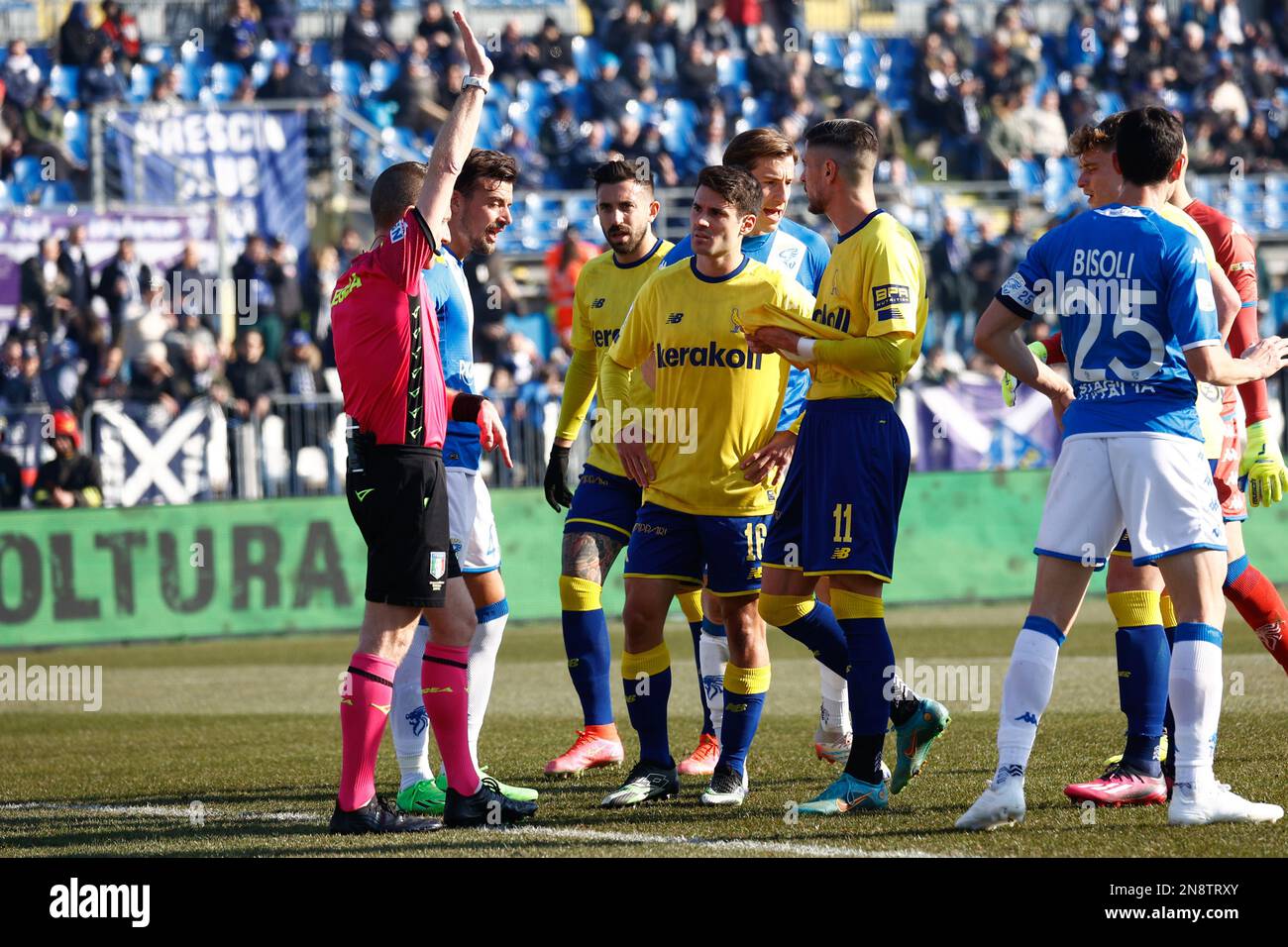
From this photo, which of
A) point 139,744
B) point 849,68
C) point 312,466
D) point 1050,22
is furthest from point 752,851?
point 1050,22

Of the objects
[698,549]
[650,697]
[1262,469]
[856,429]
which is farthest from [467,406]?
[1262,469]

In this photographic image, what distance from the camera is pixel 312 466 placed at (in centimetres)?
1666

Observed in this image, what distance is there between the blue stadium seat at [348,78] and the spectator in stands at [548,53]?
8.12 feet

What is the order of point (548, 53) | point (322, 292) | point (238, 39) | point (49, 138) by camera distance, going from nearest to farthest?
1. point (322, 292)
2. point (49, 138)
3. point (238, 39)
4. point (548, 53)

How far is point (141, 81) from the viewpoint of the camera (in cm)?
2370

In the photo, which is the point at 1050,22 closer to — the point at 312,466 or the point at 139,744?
the point at 312,466

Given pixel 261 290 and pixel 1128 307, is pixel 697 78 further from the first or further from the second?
pixel 1128 307

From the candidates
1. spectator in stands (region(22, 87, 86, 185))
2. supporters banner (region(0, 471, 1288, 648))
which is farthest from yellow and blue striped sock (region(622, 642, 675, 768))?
spectator in stands (region(22, 87, 86, 185))

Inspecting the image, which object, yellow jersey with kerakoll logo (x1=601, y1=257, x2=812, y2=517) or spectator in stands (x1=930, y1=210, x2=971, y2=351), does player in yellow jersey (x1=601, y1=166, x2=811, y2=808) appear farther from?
spectator in stands (x1=930, y1=210, x2=971, y2=351)

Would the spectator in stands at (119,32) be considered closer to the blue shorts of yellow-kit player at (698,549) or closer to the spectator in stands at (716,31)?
the spectator in stands at (716,31)

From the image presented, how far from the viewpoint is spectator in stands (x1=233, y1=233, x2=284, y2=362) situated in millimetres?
18781

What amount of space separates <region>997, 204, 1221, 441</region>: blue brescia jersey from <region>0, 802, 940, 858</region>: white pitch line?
1.67 metres

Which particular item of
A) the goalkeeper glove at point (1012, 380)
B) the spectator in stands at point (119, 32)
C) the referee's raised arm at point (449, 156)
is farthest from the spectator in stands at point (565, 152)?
the referee's raised arm at point (449, 156)

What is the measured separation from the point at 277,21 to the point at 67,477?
1066cm
